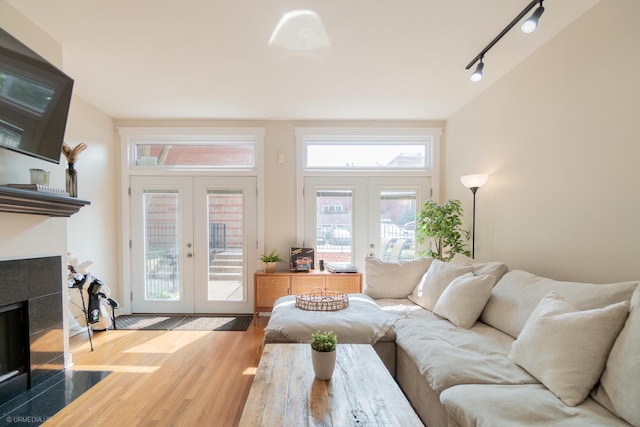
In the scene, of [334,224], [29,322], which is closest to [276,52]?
[334,224]

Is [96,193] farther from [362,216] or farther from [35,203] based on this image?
→ [362,216]

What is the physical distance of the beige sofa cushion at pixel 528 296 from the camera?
4.93ft

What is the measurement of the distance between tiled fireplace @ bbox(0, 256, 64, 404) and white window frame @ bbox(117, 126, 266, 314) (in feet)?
5.25

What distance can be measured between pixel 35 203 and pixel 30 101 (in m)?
0.66

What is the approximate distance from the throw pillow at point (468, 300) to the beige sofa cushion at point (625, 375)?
85cm

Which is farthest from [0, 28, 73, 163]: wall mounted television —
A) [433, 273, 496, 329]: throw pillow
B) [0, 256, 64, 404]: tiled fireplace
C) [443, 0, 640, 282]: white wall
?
[443, 0, 640, 282]: white wall

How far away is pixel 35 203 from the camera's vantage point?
1997 millimetres

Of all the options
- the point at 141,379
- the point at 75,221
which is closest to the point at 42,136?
the point at 75,221

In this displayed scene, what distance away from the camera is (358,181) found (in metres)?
4.01

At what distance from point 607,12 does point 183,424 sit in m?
3.61

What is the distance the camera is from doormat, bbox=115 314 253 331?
347 cm

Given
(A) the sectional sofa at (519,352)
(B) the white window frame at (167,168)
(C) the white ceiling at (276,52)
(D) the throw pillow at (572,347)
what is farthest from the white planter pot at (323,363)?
(B) the white window frame at (167,168)

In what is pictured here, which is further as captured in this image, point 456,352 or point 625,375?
point 456,352

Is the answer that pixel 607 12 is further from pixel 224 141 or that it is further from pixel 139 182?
pixel 139 182
